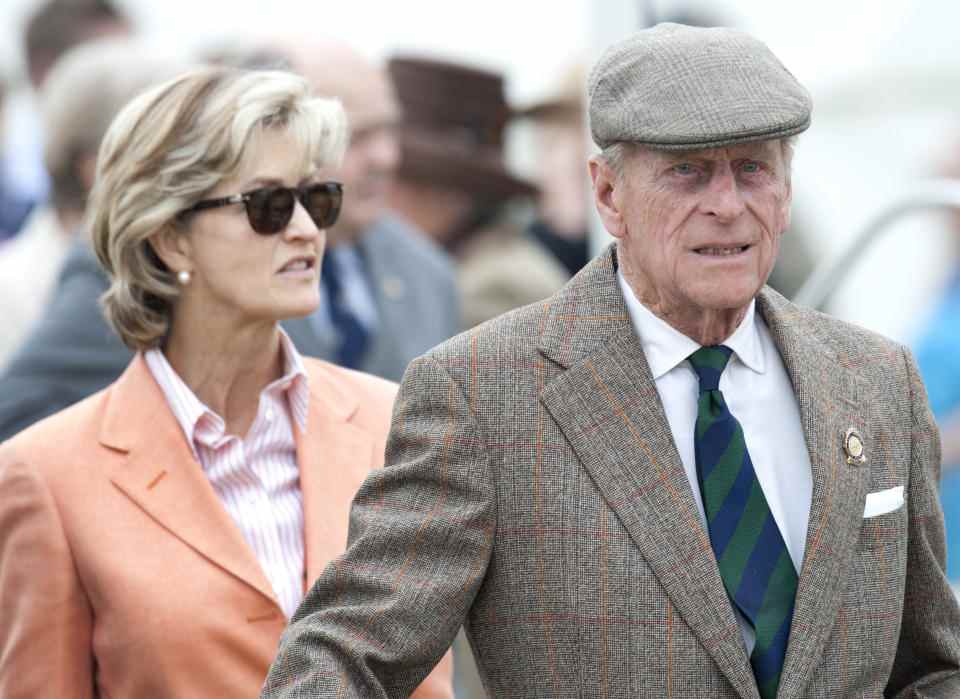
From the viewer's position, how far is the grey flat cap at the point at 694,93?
2.85 meters

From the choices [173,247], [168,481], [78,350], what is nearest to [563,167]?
[78,350]

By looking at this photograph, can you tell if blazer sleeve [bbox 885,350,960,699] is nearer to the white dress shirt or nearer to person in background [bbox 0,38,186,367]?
the white dress shirt

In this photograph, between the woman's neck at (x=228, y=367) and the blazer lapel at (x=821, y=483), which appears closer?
the blazer lapel at (x=821, y=483)

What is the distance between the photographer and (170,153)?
4.15m

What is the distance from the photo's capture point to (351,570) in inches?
119

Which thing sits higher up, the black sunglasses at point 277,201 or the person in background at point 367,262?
the black sunglasses at point 277,201

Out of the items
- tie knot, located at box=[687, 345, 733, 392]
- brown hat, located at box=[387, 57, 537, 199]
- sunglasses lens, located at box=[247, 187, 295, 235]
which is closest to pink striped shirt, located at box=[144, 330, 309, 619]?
sunglasses lens, located at box=[247, 187, 295, 235]

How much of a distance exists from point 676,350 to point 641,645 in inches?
19.2

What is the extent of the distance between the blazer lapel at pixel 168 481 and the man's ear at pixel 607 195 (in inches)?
48.1

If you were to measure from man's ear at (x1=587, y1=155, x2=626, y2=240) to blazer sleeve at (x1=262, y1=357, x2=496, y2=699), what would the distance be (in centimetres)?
37

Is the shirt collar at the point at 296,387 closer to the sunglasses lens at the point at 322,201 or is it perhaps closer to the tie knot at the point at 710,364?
the sunglasses lens at the point at 322,201

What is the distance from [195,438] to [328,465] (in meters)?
0.30

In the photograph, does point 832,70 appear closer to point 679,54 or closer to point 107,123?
point 107,123

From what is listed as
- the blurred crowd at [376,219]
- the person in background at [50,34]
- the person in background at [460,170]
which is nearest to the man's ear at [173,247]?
the blurred crowd at [376,219]
